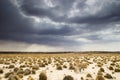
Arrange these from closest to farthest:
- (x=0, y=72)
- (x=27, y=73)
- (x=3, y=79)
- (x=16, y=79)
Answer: (x=16, y=79) < (x=3, y=79) < (x=27, y=73) < (x=0, y=72)

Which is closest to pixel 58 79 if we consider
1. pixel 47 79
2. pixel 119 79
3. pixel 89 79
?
pixel 47 79

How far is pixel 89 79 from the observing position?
17.1m

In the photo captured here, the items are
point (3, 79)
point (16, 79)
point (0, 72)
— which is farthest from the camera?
point (0, 72)

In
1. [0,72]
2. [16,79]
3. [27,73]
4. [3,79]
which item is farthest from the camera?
[0,72]

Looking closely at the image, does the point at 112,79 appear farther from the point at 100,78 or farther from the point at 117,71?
the point at 117,71

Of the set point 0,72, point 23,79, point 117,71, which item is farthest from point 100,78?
point 0,72

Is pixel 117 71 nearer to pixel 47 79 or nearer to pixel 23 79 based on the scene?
pixel 47 79

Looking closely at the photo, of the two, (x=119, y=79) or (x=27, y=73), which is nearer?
(x=119, y=79)

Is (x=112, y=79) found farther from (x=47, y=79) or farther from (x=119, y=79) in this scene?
(x=47, y=79)

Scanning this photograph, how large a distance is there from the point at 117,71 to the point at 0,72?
43.4 feet

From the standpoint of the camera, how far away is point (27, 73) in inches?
792

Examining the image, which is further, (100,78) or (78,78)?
(78,78)

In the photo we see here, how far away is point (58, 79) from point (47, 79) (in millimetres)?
954

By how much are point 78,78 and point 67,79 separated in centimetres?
151
